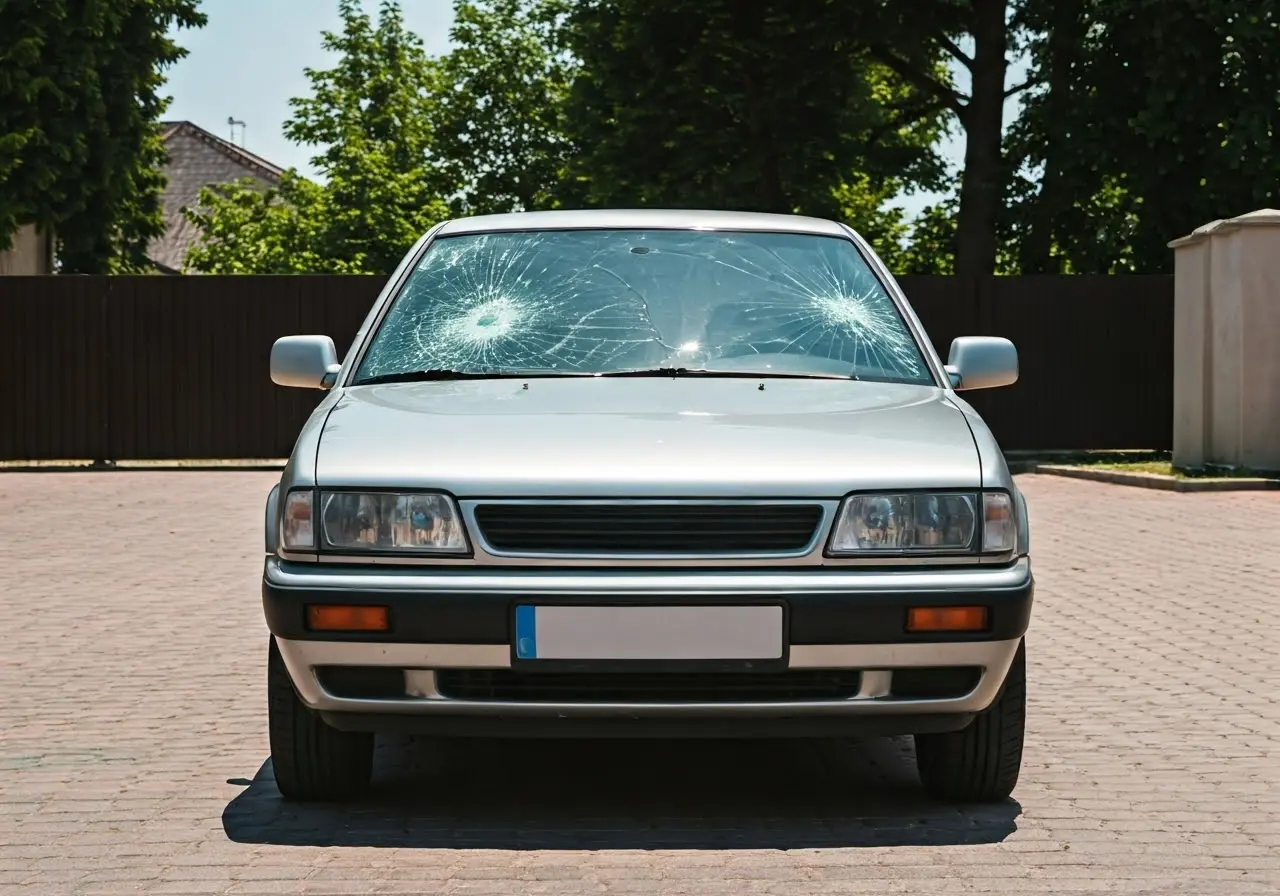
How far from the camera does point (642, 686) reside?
4.52 meters

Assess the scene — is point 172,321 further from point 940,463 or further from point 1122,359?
point 940,463

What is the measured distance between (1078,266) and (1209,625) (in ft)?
68.8

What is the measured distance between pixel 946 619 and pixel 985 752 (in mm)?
615

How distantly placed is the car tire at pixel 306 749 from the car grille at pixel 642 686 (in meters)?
0.52

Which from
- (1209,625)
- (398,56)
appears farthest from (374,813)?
(398,56)

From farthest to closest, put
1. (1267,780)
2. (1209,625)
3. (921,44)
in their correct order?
(921,44)
(1209,625)
(1267,780)

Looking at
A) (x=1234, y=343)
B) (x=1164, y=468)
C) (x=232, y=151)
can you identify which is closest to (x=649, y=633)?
(x=1234, y=343)

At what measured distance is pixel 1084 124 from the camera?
25.7 m

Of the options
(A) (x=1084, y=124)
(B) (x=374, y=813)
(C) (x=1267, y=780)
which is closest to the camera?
(B) (x=374, y=813)

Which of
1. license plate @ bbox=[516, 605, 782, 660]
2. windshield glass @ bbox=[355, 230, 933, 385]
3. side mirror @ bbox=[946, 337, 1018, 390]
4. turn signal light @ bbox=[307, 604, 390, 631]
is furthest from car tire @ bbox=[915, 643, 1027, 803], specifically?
turn signal light @ bbox=[307, 604, 390, 631]

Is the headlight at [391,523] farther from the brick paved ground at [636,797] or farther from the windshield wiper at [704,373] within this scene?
the windshield wiper at [704,373]

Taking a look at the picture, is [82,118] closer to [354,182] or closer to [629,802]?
[354,182]

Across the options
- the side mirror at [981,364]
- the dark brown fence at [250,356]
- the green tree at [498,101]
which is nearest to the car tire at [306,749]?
the side mirror at [981,364]

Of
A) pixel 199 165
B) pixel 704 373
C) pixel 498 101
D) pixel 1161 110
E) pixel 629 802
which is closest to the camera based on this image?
pixel 629 802
